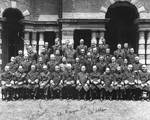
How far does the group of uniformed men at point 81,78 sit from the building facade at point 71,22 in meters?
4.00

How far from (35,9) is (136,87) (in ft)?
24.1

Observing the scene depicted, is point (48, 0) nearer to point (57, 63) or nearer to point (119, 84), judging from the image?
point (57, 63)

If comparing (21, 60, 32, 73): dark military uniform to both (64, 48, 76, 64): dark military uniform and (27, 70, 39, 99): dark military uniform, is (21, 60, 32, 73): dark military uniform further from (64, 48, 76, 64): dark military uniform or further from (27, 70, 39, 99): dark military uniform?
(64, 48, 76, 64): dark military uniform

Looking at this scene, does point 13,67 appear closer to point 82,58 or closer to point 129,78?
point 82,58

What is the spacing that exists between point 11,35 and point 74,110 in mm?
9398

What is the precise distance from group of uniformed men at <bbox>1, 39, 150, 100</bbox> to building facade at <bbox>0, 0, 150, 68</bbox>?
4000mm

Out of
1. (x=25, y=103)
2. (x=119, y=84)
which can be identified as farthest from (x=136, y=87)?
(x=25, y=103)

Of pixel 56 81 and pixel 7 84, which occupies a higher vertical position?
pixel 56 81

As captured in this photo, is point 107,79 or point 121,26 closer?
point 107,79

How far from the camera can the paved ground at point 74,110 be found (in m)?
10.6

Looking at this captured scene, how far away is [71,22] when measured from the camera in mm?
17594

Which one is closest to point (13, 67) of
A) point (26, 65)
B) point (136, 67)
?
point (26, 65)

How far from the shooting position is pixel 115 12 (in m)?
20.1

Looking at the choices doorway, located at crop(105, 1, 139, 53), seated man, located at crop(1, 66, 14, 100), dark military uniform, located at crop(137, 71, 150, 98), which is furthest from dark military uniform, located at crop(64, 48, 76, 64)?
doorway, located at crop(105, 1, 139, 53)
